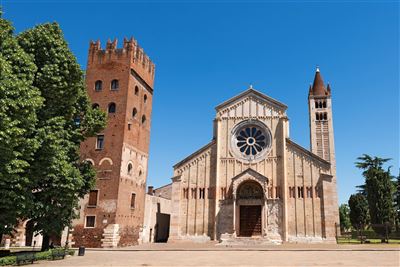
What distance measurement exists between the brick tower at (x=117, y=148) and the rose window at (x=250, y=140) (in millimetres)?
9888

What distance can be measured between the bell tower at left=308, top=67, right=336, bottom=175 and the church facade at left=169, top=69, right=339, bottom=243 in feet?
51.2

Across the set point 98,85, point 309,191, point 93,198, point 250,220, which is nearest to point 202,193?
point 250,220

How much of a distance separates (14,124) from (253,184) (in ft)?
82.3

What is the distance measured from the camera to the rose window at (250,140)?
36406mm

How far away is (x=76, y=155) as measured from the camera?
21953 millimetres

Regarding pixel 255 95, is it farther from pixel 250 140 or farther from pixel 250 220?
pixel 250 220

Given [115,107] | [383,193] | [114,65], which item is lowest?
[383,193]

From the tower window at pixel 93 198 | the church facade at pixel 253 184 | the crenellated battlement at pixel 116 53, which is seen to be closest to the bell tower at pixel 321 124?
the church facade at pixel 253 184

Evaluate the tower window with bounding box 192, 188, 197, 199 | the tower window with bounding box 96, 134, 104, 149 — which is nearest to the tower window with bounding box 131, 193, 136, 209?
the tower window with bounding box 96, 134, 104, 149

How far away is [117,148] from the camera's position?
108 feet

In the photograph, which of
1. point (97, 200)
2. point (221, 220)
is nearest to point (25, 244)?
point (97, 200)

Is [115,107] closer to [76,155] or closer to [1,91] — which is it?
[76,155]

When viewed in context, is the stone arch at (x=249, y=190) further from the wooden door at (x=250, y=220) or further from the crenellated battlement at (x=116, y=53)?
the crenellated battlement at (x=116, y=53)

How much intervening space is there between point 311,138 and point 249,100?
18321 mm
